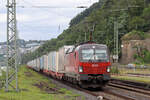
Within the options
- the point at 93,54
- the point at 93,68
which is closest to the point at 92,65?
the point at 93,68

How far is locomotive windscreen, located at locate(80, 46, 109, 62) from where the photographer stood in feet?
67.3

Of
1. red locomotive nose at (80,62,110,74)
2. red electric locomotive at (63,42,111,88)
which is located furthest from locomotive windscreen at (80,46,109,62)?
red locomotive nose at (80,62,110,74)

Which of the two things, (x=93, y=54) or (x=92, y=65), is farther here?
(x=93, y=54)

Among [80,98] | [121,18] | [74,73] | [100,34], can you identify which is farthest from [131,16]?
[80,98]

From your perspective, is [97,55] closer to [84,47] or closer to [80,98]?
[84,47]

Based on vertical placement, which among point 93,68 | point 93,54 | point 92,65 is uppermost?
point 93,54

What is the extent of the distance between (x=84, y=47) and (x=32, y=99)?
23.6 feet

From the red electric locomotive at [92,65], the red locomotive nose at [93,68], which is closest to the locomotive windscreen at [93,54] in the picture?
the red electric locomotive at [92,65]

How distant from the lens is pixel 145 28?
263ft

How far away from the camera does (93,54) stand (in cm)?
2067

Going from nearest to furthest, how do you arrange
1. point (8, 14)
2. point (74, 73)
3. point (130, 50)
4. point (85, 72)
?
point (8, 14)
point (85, 72)
point (74, 73)
point (130, 50)

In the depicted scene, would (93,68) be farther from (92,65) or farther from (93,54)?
(93,54)

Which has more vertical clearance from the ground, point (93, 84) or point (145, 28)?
point (145, 28)

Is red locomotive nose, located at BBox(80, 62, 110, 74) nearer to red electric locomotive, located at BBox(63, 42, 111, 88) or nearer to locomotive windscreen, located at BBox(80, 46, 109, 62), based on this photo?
red electric locomotive, located at BBox(63, 42, 111, 88)
